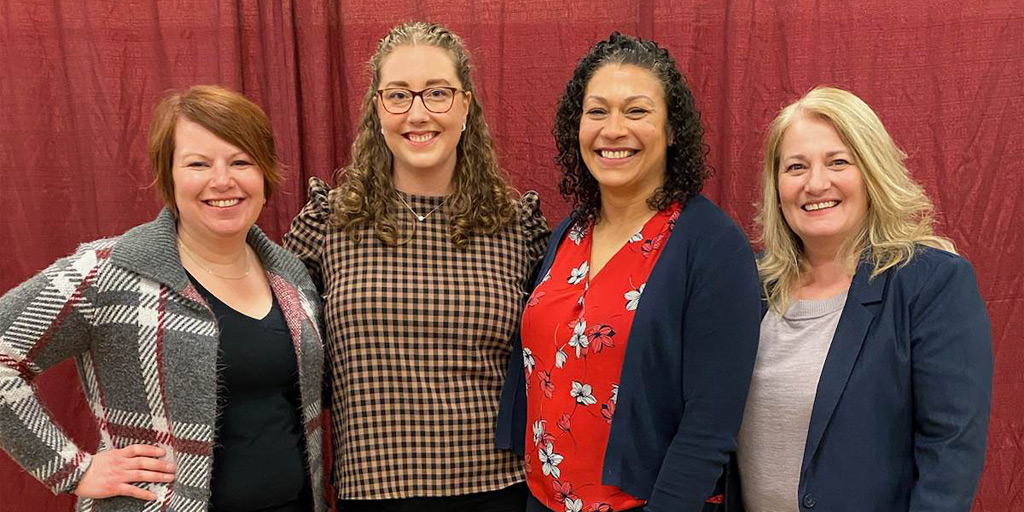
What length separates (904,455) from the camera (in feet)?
4.59

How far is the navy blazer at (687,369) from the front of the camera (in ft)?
4.63

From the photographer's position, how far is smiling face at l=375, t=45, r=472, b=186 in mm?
1729

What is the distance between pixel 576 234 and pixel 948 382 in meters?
0.81

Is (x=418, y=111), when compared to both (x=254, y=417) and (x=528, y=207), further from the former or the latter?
(x=254, y=417)

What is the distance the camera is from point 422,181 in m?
1.82

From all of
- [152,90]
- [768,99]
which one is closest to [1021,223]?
[768,99]

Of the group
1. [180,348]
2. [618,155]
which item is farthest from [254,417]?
[618,155]

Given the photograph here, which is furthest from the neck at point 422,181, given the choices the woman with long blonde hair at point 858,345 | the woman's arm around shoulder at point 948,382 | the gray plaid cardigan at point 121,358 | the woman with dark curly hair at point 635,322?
the woman's arm around shoulder at point 948,382

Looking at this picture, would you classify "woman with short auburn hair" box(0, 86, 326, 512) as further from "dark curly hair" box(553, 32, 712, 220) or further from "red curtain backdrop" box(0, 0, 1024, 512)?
"dark curly hair" box(553, 32, 712, 220)

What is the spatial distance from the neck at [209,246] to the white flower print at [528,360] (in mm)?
669

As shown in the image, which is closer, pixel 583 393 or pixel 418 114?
pixel 583 393

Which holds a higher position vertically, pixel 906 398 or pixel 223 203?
pixel 223 203

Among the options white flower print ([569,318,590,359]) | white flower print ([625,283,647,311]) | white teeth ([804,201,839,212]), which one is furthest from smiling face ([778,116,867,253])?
white flower print ([569,318,590,359])

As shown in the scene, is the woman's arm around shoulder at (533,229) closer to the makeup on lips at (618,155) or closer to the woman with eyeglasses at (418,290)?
the woman with eyeglasses at (418,290)
